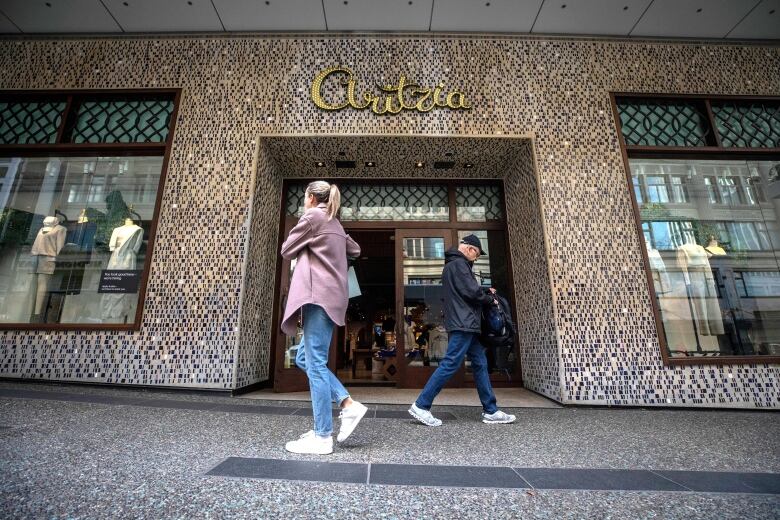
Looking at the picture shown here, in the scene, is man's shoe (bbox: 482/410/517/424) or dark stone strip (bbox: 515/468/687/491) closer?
dark stone strip (bbox: 515/468/687/491)

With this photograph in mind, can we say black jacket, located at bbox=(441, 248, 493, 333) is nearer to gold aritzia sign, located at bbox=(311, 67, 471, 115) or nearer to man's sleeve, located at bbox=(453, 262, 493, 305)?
man's sleeve, located at bbox=(453, 262, 493, 305)

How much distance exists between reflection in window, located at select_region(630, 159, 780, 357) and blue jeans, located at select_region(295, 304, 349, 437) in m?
4.19

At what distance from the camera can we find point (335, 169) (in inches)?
214

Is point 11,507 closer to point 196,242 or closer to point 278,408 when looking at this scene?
point 278,408

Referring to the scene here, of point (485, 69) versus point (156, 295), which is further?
point (485, 69)

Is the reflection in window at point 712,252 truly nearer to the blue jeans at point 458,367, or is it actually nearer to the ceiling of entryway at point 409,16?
the ceiling of entryway at point 409,16

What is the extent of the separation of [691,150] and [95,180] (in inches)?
334

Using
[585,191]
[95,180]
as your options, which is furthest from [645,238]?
[95,180]

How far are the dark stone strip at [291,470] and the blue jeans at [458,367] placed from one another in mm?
1194

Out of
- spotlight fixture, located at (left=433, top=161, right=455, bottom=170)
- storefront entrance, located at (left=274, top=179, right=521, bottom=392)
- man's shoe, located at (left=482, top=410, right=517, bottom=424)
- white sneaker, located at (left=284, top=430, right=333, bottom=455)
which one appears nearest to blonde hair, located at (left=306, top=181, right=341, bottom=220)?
white sneaker, located at (left=284, top=430, right=333, bottom=455)

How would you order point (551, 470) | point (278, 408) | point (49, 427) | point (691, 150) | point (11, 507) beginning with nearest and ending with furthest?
point (11, 507)
point (551, 470)
point (49, 427)
point (278, 408)
point (691, 150)

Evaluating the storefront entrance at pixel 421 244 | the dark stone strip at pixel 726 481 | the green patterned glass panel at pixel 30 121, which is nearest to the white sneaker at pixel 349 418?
the dark stone strip at pixel 726 481

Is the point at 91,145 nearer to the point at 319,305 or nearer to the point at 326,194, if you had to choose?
the point at 326,194

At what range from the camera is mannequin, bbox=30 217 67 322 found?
180 inches
